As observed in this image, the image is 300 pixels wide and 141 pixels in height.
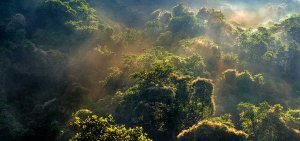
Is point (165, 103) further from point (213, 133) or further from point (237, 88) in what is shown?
point (237, 88)

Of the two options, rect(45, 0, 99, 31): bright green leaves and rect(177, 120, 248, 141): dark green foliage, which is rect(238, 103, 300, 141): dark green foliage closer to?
rect(177, 120, 248, 141): dark green foliage

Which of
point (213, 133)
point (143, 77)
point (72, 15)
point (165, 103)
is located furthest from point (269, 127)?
point (72, 15)

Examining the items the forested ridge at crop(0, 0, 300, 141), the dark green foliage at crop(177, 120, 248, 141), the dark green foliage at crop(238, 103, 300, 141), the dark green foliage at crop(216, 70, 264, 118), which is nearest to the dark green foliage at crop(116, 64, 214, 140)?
the forested ridge at crop(0, 0, 300, 141)

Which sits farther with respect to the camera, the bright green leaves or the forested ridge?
the bright green leaves

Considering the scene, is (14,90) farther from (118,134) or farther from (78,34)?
(118,134)

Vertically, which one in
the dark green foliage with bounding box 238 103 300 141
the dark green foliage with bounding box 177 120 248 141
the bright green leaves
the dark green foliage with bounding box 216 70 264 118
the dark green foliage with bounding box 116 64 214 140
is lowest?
the dark green foliage with bounding box 177 120 248 141

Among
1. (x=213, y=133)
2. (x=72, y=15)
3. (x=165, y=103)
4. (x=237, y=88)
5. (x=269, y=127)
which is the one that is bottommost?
(x=213, y=133)

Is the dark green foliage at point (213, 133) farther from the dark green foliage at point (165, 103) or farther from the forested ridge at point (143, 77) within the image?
the dark green foliage at point (165, 103)

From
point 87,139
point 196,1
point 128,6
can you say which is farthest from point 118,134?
point 196,1
